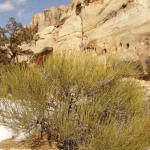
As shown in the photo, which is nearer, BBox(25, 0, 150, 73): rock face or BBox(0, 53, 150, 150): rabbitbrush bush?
BBox(0, 53, 150, 150): rabbitbrush bush

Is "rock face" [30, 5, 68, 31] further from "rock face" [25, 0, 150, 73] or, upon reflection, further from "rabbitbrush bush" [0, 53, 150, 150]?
"rabbitbrush bush" [0, 53, 150, 150]

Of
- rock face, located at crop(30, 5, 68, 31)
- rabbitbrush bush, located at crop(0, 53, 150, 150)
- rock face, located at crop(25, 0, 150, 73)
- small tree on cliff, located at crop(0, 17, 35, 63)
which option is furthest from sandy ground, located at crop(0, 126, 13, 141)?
rock face, located at crop(30, 5, 68, 31)

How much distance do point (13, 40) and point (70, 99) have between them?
15.3 metres

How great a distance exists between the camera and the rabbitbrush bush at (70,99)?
9.98 m

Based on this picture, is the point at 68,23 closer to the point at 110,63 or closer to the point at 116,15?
the point at 116,15

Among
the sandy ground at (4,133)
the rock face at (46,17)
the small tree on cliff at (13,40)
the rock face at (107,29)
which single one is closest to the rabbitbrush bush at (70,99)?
the sandy ground at (4,133)

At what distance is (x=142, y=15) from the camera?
16.8 m

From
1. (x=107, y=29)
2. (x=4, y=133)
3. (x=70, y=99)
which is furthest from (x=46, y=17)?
(x=70, y=99)

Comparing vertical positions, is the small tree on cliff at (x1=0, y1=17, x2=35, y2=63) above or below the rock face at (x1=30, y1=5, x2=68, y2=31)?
below

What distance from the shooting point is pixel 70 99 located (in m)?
11.0

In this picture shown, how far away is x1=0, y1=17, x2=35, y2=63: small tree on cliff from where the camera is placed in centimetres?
2395

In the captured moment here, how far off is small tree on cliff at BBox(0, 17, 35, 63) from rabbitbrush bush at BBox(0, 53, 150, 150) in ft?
38.5

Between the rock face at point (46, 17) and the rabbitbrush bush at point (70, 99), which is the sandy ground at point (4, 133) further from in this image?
the rock face at point (46, 17)

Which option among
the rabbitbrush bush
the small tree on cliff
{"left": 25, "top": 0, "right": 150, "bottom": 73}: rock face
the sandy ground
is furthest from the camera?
the small tree on cliff
